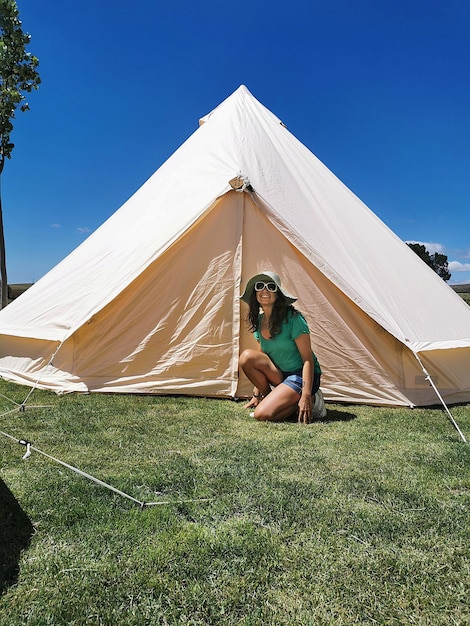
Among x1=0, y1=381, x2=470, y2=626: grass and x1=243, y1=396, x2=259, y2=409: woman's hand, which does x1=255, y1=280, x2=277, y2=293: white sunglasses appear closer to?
x1=243, y1=396, x2=259, y2=409: woman's hand

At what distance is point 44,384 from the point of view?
4.16 metres

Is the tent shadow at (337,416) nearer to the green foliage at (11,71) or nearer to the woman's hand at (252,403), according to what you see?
the woman's hand at (252,403)

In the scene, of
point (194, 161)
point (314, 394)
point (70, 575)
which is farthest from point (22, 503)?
point (194, 161)

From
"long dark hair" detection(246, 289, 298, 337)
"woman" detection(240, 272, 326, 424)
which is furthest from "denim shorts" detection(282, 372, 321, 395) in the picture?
"long dark hair" detection(246, 289, 298, 337)

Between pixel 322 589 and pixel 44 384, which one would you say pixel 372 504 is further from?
pixel 44 384

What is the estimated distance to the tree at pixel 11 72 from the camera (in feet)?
30.3

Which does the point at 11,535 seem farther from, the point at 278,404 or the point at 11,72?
the point at 11,72

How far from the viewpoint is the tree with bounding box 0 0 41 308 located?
30.3ft

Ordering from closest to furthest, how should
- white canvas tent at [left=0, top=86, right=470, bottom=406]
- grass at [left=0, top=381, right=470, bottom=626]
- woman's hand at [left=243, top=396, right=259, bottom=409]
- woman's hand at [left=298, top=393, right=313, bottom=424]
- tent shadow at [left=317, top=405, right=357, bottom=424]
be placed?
grass at [left=0, top=381, right=470, bottom=626] < woman's hand at [left=298, top=393, right=313, bottom=424] < tent shadow at [left=317, top=405, right=357, bottom=424] < woman's hand at [left=243, top=396, right=259, bottom=409] < white canvas tent at [left=0, top=86, right=470, bottom=406]

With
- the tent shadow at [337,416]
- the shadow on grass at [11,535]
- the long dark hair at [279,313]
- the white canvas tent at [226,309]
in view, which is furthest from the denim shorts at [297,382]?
the shadow on grass at [11,535]

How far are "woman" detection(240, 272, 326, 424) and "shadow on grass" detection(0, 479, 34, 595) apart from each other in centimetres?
176

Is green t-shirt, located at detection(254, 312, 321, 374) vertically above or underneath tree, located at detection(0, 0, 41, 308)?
underneath

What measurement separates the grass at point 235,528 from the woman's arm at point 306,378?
23 centimetres

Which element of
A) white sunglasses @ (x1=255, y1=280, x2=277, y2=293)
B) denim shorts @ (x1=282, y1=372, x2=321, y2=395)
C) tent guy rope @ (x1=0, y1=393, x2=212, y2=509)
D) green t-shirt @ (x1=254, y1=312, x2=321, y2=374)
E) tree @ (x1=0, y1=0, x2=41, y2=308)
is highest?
tree @ (x1=0, y1=0, x2=41, y2=308)
